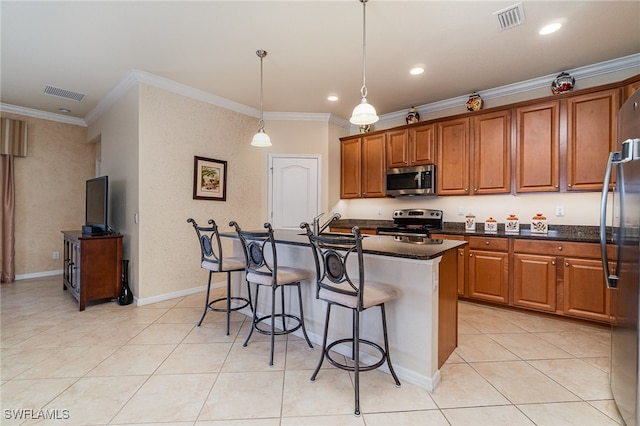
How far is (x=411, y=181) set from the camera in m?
4.25

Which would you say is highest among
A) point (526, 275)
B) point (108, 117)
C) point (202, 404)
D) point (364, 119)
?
point (108, 117)

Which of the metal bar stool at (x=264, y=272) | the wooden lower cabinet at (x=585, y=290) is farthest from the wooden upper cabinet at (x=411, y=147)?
the metal bar stool at (x=264, y=272)

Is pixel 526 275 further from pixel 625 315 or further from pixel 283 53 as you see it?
pixel 283 53

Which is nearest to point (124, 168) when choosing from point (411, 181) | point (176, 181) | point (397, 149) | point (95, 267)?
point (176, 181)

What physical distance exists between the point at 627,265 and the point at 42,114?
735 centimetres

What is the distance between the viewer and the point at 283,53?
2967mm

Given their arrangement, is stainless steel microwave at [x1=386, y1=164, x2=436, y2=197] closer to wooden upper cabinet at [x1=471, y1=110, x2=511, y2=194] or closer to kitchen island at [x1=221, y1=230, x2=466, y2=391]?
wooden upper cabinet at [x1=471, y1=110, x2=511, y2=194]

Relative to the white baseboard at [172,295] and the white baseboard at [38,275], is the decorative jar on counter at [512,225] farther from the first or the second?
the white baseboard at [38,275]

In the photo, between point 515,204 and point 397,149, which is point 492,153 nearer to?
point 515,204

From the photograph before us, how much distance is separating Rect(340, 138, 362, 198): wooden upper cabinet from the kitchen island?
269 cm

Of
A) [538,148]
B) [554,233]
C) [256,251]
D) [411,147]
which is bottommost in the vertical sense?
[256,251]

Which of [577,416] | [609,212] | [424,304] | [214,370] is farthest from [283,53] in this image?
[609,212]

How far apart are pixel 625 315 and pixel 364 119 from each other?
1.99 m

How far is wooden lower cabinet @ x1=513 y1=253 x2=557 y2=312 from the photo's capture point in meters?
2.97
